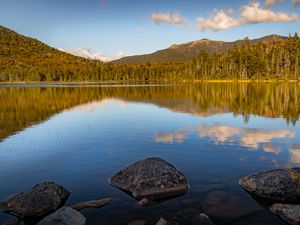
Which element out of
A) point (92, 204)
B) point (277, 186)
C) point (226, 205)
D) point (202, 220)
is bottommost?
point (226, 205)

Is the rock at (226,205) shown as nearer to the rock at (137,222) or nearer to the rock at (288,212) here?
the rock at (288,212)

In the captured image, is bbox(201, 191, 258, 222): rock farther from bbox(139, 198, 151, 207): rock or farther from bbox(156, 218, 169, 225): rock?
bbox(139, 198, 151, 207): rock

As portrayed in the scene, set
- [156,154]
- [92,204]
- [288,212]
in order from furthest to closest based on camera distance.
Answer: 1. [156,154]
2. [92,204]
3. [288,212]

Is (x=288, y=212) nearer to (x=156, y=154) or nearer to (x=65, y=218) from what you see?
(x=65, y=218)

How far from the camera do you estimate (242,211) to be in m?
15.9

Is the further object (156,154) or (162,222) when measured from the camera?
(156,154)

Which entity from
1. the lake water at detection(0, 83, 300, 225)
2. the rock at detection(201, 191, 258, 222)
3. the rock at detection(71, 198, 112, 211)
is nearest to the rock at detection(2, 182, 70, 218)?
the lake water at detection(0, 83, 300, 225)

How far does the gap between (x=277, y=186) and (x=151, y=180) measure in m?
6.89

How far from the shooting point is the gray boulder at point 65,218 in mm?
14034

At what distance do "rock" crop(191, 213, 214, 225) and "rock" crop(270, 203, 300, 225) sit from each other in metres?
3.47

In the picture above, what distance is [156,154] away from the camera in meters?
27.3

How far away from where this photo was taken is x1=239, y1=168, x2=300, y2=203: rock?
17172 mm

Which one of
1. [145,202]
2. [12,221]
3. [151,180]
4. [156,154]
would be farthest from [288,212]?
[156,154]

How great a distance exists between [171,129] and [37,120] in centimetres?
2152
